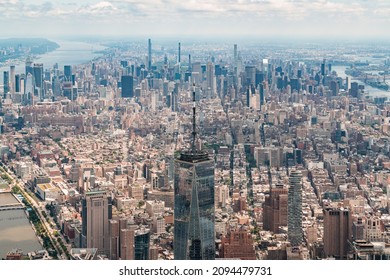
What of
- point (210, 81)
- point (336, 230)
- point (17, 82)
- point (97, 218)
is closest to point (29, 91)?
point (17, 82)

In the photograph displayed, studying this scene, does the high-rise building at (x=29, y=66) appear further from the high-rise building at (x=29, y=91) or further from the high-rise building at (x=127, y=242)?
the high-rise building at (x=127, y=242)

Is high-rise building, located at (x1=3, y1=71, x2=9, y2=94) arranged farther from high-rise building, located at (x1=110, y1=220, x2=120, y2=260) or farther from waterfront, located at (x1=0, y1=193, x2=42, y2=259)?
high-rise building, located at (x1=110, y1=220, x2=120, y2=260)

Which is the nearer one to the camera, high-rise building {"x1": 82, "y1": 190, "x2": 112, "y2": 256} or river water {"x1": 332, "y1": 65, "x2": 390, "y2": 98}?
high-rise building {"x1": 82, "y1": 190, "x2": 112, "y2": 256}

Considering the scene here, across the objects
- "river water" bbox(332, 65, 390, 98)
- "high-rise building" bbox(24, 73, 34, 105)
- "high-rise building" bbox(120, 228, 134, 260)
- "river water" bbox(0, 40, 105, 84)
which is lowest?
"high-rise building" bbox(120, 228, 134, 260)

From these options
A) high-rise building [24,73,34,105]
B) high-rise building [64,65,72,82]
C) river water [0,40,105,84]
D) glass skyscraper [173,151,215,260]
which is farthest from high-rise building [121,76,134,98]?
glass skyscraper [173,151,215,260]

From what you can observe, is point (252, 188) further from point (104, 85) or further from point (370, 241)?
point (104, 85)

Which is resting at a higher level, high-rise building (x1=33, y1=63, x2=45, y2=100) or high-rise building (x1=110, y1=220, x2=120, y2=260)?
high-rise building (x1=33, y1=63, x2=45, y2=100)
